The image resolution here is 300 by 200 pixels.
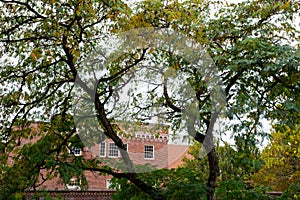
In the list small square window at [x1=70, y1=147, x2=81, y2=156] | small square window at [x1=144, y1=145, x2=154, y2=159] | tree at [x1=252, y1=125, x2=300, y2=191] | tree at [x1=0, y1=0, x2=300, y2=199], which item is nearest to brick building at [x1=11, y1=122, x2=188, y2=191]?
small square window at [x1=144, y1=145, x2=154, y2=159]

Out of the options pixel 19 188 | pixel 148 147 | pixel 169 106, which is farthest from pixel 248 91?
pixel 19 188

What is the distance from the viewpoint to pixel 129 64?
5309 millimetres

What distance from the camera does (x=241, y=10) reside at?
6.22m

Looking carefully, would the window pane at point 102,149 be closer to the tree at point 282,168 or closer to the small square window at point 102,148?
the small square window at point 102,148

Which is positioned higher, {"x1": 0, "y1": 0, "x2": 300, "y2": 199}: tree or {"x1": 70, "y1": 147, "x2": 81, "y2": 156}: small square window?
{"x1": 0, "y1": 0, "x2": 300, "y2": 199}: tree

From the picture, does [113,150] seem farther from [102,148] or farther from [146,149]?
[146,149]

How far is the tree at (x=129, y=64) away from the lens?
5.30 meters

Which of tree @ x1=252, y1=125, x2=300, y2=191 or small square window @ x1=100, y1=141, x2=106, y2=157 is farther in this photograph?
tree @ x1=252, y1=125, x2=300, y2=191

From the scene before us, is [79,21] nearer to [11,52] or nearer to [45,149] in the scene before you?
[11,52]

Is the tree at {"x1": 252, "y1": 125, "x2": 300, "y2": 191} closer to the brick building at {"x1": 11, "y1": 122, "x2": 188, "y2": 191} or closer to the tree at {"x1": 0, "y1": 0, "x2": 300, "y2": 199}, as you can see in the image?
the tree at {"x1": 0, "y1": 0, "x2": 300, "y2": 199}

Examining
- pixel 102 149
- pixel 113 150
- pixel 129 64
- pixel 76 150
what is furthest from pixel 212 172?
pixel 129 64

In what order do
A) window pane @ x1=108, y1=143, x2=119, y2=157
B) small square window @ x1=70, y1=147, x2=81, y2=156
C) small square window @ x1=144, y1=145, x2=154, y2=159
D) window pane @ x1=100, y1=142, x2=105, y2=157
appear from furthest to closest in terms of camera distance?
small square window @ x1=70, y1=147, x2=81, y2=156, window pane @ x1=108, y1=143, x2=119, y2=157, window pane @ x1=100, y1=142, x2=105, y2=157, small square window @ x1=144, y1=145, x2=154, y2=159

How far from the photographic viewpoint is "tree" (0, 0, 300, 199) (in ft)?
17.4

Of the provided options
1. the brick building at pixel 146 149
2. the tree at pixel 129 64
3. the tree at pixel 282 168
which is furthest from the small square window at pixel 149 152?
the tree at pixel 282 168
